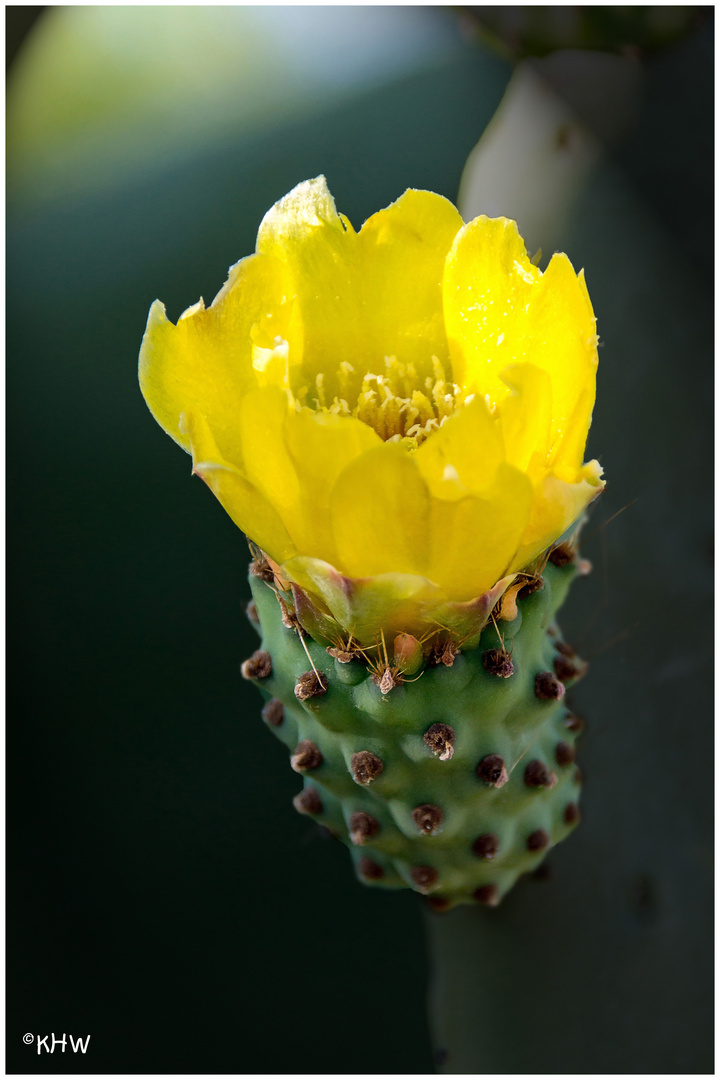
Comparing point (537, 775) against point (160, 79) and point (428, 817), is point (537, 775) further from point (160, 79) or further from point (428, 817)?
point (160, 79)

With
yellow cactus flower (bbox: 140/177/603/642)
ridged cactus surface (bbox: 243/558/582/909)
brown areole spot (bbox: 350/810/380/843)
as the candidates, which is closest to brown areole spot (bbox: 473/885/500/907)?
ridged cactus surface (bbox: 243/558/582/909)

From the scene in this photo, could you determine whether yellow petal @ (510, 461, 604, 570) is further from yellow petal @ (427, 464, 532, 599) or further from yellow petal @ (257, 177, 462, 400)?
yellow petal @ (257, 177, 462, 400)

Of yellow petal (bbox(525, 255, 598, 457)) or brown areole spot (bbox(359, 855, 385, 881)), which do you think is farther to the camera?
brown areole spot (bbox(359, 855, 385, 881))

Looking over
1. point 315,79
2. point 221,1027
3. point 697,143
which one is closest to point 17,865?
point 221,1027

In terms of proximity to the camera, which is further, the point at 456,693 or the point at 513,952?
the point at 513,952

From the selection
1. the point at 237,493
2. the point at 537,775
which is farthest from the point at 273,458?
the point at 537,775

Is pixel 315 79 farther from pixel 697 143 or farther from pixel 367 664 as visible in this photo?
pixel 367 664

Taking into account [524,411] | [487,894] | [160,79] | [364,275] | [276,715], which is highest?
[160,79]
